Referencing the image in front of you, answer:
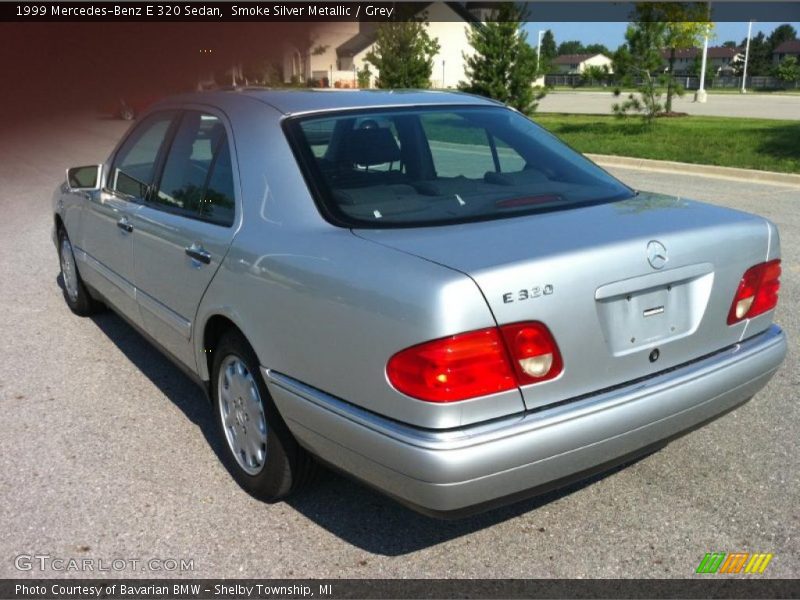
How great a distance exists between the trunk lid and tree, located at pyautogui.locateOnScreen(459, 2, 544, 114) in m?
19.1

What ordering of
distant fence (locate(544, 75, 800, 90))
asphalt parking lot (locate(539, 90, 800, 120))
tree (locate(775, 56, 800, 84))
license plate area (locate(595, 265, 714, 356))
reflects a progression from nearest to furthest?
license plate area (locate(595, 265, 714, 356)) → asphalt parking lot (locate(539, 90, 800, 120)) → tree (locate(775, 56, 800, 84)) → distant fence (locate(544, 75, 800, 90))

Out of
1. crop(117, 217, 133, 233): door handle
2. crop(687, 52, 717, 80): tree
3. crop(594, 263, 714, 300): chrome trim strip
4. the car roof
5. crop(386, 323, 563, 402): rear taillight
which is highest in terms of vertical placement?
crop(687, 52, 717, 80): tree

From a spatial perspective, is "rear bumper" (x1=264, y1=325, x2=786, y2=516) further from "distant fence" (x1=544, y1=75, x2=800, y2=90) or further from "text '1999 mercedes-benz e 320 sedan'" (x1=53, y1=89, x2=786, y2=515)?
"distant fence" (x1=544, y1=75, x2=800, y2=90)

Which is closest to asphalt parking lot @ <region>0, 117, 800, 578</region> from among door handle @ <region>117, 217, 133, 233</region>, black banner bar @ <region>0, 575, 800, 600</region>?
black banner bar @ <region>0, 575, 800, 600</region>

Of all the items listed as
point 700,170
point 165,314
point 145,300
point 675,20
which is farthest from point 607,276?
point 675,20

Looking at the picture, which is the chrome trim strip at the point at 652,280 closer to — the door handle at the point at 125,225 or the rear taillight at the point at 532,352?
the rear taillight at the point at 532,352

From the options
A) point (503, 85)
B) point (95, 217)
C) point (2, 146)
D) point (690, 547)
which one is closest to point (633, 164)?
point (503, 85)

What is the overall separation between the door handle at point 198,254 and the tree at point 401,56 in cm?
2180

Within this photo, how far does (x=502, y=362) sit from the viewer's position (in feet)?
8.14

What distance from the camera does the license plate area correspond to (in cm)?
266

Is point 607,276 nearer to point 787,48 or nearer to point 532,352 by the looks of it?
point 532,352

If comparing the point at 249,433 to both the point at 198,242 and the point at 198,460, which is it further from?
the point at 198,242

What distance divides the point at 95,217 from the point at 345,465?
3.01 m

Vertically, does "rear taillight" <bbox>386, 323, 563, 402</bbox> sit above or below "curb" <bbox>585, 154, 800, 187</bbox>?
above
